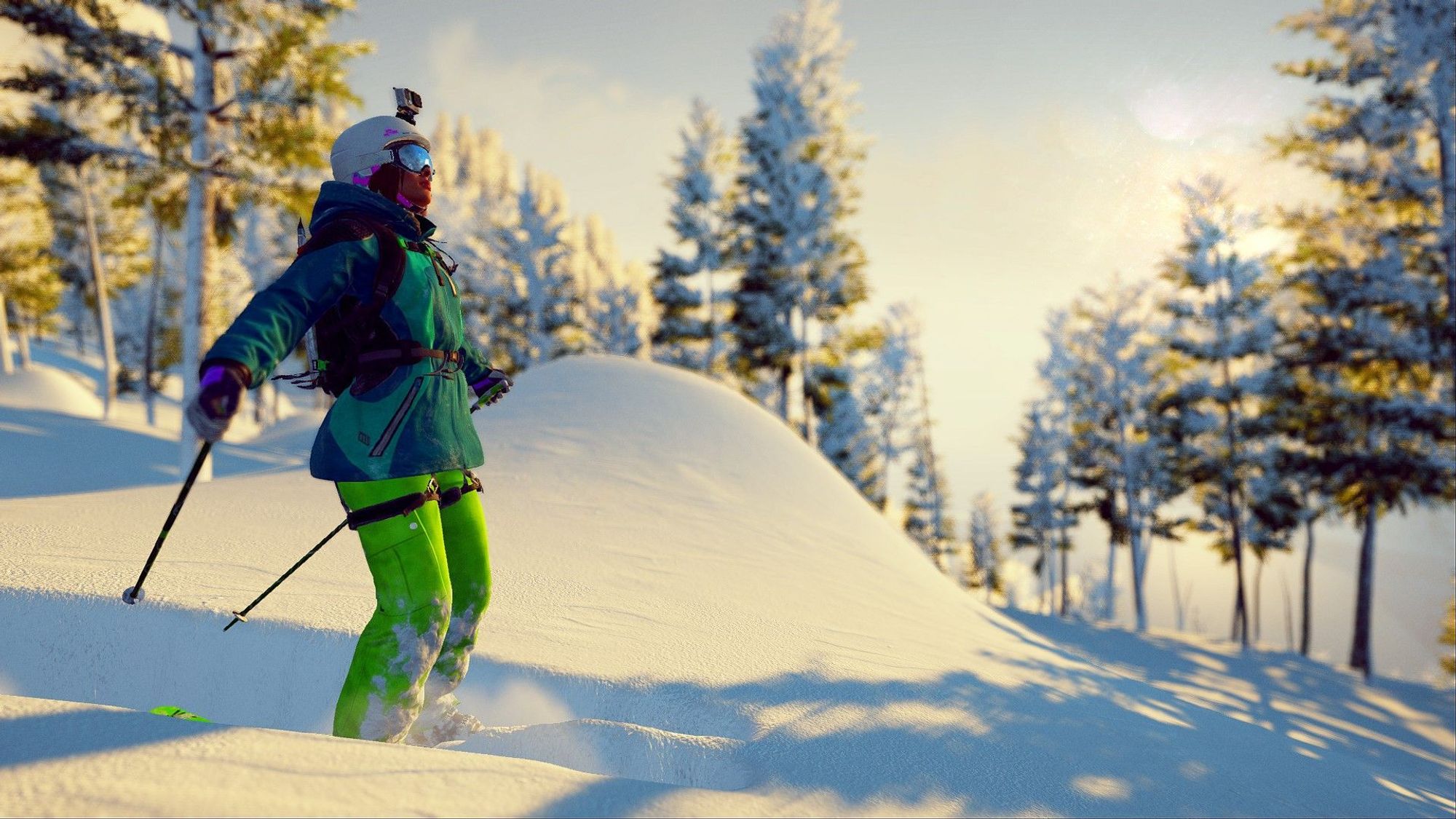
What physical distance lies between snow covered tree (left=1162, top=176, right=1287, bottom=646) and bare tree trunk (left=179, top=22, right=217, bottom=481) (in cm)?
2000

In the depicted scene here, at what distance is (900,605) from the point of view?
477 cm

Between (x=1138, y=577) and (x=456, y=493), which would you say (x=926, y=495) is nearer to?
(x=1138, y=577)

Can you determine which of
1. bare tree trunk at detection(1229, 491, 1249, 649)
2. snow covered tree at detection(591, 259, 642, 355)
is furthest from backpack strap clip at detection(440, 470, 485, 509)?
snow covered tree at detection(591, 259, 642, 355)

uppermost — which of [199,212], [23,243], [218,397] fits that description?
[23,243]

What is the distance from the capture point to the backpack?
6.55ft

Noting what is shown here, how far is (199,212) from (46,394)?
40.7 ft

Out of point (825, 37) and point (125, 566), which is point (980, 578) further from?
point (125, 566)

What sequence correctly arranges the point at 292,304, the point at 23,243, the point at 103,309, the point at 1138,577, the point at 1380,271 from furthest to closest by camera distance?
the point at 1138,577 < the point at 23,243 < the point at 103,309 < the point at 1380,271 < the point at 292,304

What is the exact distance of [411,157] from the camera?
2201 millimetres

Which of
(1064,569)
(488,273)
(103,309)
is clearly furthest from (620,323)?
(1064,569)

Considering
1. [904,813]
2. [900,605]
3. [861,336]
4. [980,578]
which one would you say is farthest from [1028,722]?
[980,578]

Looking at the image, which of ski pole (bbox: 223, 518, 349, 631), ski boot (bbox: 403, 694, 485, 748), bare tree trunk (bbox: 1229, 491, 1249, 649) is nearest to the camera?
ski pole (bbox: 223, 518, 349, 631)

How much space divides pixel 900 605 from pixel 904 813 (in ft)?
9.41

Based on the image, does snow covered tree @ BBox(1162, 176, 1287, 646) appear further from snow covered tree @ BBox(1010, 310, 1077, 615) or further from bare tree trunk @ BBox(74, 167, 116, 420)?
bare tree trunk @ BBox(74, 167, 116, 420)
